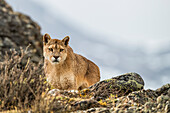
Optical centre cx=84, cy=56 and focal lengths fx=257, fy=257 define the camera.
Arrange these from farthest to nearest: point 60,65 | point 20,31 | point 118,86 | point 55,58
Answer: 1. point 20,31
2. point 60,65
3. point 55,58
4. point 118,86

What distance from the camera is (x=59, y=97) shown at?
7.44m

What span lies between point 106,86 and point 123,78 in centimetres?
115

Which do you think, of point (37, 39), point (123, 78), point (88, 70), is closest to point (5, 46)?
A: point (37, 39)

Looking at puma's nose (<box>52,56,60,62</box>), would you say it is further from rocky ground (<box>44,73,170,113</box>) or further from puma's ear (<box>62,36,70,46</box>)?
rocky ground (<box>44,73,170,113</box>)

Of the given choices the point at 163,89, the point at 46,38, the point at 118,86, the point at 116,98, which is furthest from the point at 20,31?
the point at 163,89

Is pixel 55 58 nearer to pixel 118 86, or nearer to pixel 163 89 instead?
pixel 118 86

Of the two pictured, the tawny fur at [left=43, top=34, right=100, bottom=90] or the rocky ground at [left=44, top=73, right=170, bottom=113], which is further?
the tawny fur at [left=43, top=34, right=100, bottom=90]

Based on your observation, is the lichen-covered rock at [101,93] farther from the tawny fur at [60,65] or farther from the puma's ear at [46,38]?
the puma's ear at [46,38]

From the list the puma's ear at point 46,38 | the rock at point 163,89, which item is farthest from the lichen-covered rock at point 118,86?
the puma's ear at point 46,38

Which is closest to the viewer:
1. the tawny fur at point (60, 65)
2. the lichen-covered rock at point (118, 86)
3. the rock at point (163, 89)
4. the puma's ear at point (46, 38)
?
the rock at point (163, 89)

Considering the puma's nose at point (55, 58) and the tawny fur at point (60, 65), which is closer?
the puma's nose at point (55, 58)

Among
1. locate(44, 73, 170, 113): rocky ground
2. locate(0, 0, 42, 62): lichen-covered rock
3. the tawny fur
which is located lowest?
locate(44, 73, 170, 113): rocky ground

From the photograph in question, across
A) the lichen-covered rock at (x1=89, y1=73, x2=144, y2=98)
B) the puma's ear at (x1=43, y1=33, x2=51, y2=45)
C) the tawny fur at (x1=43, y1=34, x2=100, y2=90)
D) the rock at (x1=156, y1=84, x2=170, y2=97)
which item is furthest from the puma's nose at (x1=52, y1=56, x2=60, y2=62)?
the rock at (x1=156, y1=84, x2=170, y2=97)

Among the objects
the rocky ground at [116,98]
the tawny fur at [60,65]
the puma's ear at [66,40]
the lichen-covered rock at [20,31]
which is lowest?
the rocky ground at [116,98]
